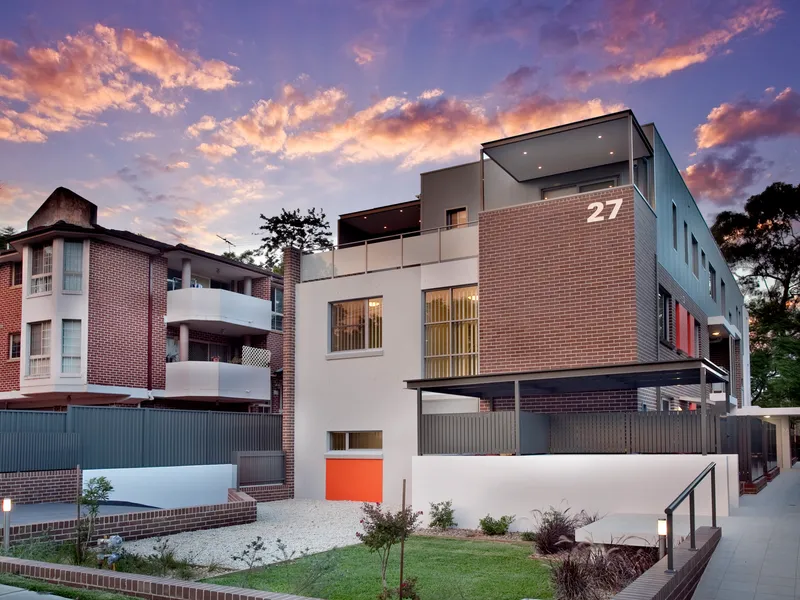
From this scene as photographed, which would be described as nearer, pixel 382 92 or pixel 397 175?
pixel 382 92

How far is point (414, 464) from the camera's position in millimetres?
18156

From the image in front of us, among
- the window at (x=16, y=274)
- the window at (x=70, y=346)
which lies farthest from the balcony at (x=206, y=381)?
the window at (x=16, y=274)

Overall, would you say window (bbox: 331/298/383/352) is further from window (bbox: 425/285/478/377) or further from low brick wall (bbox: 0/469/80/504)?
low brick wall (bbox: 0/469/80/504)

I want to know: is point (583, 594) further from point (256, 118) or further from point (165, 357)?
point (165, 357)

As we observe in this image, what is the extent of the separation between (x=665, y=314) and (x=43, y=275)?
65.4 ft

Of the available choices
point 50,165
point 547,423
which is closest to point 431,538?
point 547,423

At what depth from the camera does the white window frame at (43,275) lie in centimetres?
2738

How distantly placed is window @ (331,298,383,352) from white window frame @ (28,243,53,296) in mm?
10120

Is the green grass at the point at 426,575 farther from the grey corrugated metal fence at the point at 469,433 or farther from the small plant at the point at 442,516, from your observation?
the grey corrugated metal fence at the point at 469,433

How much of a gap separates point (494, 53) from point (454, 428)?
10097 millimetres

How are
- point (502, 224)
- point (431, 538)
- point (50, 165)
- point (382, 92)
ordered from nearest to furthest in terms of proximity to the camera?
point (431, 538) < point (502, 224) < point (382, 92) < point (50, 165)

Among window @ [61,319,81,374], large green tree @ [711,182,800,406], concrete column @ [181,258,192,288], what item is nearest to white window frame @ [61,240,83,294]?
window @ [61,319,81,374]

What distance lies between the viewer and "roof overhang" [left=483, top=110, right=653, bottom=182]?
63.0 feet

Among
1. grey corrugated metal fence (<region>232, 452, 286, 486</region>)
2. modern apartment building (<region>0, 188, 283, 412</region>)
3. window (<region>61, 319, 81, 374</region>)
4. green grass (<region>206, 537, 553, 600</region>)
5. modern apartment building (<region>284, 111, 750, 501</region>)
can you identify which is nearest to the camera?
green grass (<region>206, 537, 553, 600</region>)
